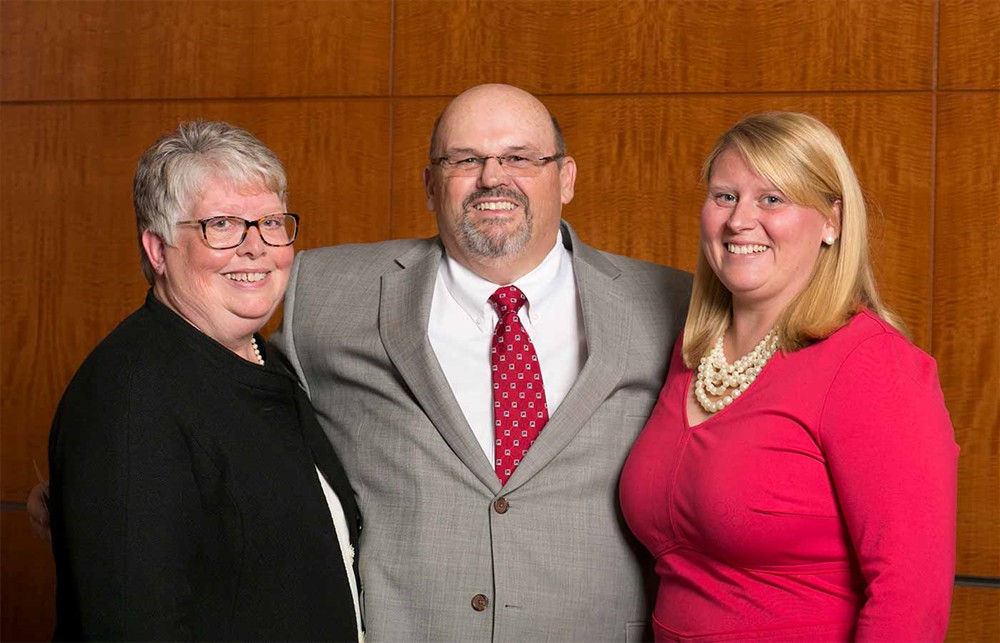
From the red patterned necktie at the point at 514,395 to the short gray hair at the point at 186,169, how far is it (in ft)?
2.26

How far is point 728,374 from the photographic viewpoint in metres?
2.14

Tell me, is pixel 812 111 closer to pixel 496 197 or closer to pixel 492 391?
pixel 496 197

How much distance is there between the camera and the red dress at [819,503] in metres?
1.78

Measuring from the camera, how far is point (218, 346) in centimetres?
204

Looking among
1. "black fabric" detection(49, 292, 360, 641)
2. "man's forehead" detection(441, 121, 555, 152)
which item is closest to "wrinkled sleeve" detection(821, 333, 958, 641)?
"black fabric" detection(49, 292, 360, 641)

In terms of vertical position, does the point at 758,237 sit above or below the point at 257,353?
above

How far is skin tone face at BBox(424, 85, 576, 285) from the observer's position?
8.25 feet

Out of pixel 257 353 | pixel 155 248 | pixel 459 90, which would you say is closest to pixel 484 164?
pixel 257 353

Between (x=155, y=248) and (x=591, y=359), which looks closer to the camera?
(x=155, y=248)

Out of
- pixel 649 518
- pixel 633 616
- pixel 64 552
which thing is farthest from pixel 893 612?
pixel 64 552

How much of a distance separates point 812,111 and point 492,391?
5.53 ft

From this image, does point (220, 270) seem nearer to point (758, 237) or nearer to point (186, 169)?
point (186, 169)

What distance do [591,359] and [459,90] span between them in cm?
167

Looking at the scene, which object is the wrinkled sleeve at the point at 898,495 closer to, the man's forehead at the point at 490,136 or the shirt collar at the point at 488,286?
the shirt collar at the point at 488,286
